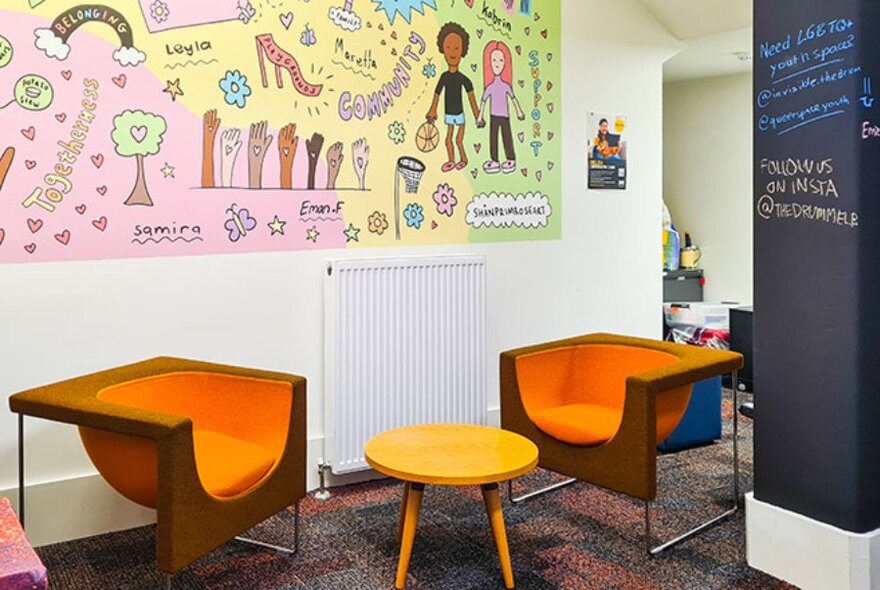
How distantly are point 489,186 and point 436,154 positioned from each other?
1.09 ft

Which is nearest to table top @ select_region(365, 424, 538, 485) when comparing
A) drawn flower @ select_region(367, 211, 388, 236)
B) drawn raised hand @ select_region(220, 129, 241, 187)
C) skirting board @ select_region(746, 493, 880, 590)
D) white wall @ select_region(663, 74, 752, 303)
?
skirting board @ select_region(746, 493, 880, 590)

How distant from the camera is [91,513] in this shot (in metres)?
3.08

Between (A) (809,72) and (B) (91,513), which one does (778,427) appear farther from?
(B) (91,513)

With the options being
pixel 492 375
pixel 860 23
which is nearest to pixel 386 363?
pixel 492 375

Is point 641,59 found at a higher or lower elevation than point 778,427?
higher

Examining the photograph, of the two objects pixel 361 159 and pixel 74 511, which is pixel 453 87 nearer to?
pixel 361 159

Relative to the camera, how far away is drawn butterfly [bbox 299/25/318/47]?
3420 millimetres

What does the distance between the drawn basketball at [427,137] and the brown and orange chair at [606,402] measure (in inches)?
42.1

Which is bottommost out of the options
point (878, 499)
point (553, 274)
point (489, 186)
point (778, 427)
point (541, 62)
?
point (878, 499)

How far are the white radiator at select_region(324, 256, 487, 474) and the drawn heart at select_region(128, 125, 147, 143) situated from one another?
0.90 meters

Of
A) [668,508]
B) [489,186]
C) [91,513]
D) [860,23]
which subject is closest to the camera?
[860,23]

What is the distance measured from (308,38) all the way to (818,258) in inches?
84.7

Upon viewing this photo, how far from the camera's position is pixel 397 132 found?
3.69m

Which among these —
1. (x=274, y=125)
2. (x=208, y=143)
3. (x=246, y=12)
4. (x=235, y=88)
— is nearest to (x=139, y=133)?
(x=208, y=143)
